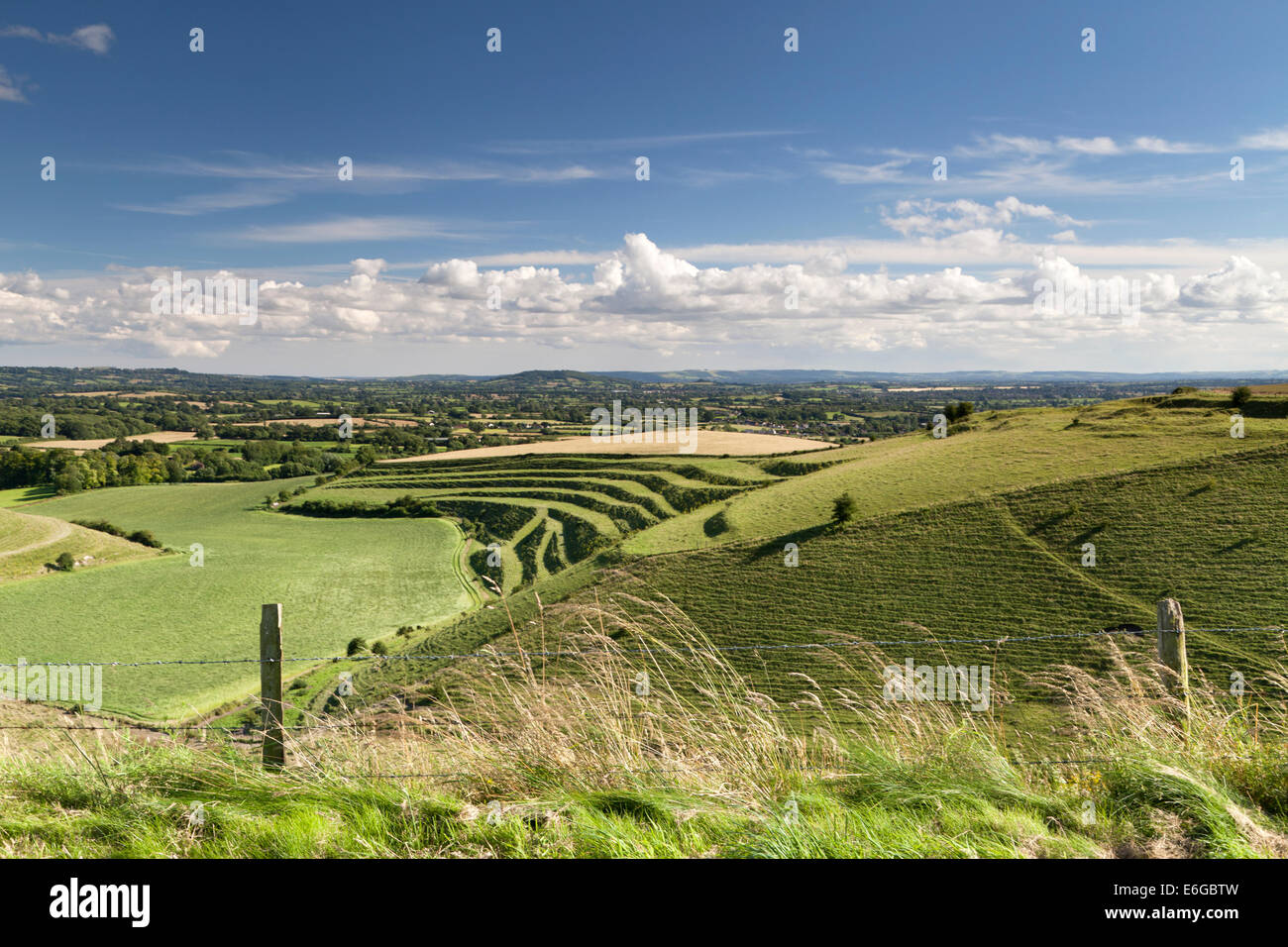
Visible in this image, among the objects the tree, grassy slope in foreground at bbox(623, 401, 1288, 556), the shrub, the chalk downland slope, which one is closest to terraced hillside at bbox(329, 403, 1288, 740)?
grassy slope in foreground at bbox(623, 401, 1288, 556)

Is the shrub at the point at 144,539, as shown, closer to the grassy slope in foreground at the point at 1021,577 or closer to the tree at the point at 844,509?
the grassy slope in foreground at the point at 1021,577

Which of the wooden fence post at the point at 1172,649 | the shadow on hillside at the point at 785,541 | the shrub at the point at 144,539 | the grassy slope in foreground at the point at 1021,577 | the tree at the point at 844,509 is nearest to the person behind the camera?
the wooden fence post at the point at 1172,649

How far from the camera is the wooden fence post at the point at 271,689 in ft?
14.4

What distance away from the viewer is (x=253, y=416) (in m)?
175

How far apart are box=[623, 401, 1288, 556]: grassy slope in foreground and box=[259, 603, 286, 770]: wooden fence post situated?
50.8 m

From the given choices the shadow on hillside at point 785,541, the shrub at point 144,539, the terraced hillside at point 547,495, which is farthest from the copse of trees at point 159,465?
the shadow on hillside at point 785,541

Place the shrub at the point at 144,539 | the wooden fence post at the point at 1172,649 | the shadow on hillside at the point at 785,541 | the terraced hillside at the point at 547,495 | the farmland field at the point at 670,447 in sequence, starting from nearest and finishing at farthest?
the wooden fence post at the point at 1172,649 → the shadow on hillside at the point at 785,541 → the terraced hillside at the point at 547,495 → the shrub at the point at 144,539 → the farmland field at the point at 670,447

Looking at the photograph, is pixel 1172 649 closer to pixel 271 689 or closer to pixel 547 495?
pixel 271 689

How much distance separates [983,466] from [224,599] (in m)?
72.1

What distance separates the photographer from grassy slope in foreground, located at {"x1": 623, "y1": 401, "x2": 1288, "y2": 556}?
178 feet

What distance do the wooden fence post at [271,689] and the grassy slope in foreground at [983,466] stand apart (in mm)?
50824

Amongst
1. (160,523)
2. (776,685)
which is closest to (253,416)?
(160,523)

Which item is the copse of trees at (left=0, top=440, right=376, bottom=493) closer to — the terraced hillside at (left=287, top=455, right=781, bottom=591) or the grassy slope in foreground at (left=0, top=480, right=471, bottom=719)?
the terraced hillside at (left=287, top=455, right=781, bottom=591)

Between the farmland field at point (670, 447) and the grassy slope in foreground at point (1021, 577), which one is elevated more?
the farmland field at point (670, 447)
